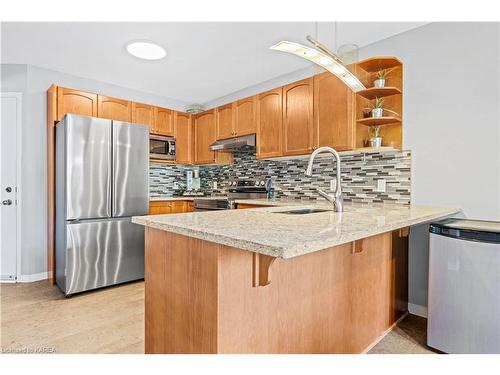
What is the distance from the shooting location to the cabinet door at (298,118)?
301 cm

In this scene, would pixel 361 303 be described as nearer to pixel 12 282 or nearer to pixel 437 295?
pixel 437 295

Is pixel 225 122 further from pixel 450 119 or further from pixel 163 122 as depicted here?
pixel 450 119

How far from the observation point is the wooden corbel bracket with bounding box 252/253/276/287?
46.7 inches

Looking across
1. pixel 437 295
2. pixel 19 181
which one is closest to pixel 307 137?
pixel 437 295

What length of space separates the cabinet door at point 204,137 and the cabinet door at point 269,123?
981 millimetres

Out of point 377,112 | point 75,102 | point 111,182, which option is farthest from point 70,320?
point 377,112

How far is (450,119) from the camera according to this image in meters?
2.29

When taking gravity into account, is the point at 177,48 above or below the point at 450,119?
A: above

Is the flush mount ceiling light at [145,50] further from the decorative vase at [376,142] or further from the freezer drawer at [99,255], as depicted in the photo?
the decorative vase at [376,142]

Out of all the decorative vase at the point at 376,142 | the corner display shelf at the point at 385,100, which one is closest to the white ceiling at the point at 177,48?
the corner display shelf at the point at 385,100

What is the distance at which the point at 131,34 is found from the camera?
2.60m

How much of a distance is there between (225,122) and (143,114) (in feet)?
3.68

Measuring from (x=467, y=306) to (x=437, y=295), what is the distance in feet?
0.55

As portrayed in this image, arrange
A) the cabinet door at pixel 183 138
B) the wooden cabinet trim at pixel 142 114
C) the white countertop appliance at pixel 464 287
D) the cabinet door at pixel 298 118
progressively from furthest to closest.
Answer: the cabinet door at pixel 183 138, the wooden cabinet trim at pixel 142 114, the cabinet door at pixel 298 118, the white countertop appliance at pixel 464 287
